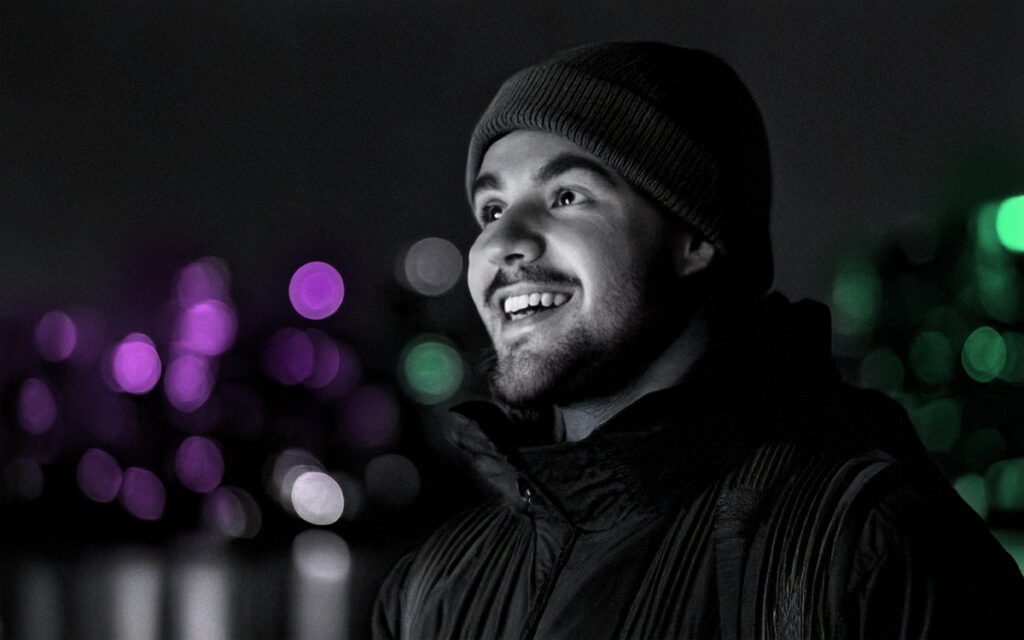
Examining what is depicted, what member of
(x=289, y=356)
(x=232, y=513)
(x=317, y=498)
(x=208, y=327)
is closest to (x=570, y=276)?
(x=317, y=498)

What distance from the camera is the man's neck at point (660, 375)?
3006 mm

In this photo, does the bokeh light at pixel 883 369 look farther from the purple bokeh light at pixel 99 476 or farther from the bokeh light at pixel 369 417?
the purple bokeh light at pixel 99 476

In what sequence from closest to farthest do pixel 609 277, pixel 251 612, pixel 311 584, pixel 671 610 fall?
pixel 671 610, pixel 609 277, pixel 251 612, pixel 311 584

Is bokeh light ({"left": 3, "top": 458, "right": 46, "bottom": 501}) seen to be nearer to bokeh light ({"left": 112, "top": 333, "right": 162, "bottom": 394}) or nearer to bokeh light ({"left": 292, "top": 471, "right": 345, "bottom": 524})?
bokeh light ({"left": 112, "top": 333, "right": 162, "bottom": 394})

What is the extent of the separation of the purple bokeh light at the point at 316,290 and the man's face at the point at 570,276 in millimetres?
49389

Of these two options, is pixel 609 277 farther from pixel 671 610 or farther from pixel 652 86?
pixel 671 610

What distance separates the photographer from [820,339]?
2885mm

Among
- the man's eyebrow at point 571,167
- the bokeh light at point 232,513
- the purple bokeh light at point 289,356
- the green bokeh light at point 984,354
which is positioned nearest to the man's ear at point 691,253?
the man's eyebrow at point 571,167

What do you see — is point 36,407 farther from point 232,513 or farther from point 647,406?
point 647,406

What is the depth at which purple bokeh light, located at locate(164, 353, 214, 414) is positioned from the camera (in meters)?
47.9

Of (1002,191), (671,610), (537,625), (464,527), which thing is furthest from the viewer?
(1002,191)

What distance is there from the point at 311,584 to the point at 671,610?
1567 centimetres

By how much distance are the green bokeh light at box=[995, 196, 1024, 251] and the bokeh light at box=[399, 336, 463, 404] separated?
24.0m

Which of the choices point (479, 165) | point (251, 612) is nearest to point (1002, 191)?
point (251, 612)
